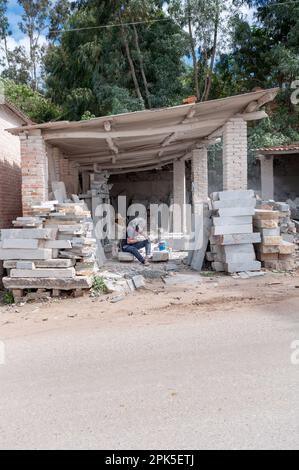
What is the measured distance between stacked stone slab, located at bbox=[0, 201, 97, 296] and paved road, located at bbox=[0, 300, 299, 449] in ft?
6.71

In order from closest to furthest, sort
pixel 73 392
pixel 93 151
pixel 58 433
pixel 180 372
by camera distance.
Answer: pixel 58 433 → pixel 73 392 → pixel 180 372 → pixel 93 151

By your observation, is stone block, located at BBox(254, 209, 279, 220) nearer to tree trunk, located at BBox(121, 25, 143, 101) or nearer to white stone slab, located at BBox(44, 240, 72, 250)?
white stone slab, located at BBox(44, 240, 72, 250)

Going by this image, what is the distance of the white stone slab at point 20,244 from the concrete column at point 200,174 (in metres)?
6.83

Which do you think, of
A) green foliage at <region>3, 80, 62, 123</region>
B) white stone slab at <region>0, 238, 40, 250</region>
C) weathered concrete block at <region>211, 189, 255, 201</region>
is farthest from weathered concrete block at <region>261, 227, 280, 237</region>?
green foliage at <region>3, 80, 62, 123</region>

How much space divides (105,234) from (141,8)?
437 inches

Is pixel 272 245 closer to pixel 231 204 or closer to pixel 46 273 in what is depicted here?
pixel 231 204

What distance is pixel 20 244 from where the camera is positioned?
7.05 meters

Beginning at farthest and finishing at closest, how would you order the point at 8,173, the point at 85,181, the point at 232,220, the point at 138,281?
the point at 85,181 → the point at 8,173 → the point at 232,220 → the point at 138,281

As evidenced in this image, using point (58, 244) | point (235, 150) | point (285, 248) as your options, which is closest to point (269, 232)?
point (285, 248)

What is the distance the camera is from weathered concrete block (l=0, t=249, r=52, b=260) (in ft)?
22.9

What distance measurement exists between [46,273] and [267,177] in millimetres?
11634

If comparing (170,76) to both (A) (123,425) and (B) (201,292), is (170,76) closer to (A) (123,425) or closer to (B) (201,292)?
(B) (201,292)
